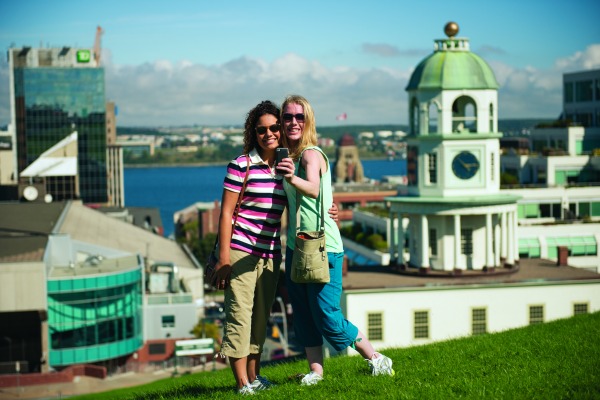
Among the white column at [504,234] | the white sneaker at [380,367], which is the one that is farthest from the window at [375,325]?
the white sneaker at [380,367]

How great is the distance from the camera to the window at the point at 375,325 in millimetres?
38688

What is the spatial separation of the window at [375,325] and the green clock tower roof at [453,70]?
9889 millimetres

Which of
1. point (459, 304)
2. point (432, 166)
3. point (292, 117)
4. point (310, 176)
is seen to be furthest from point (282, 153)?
point (432, 166)

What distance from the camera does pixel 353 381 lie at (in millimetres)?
12367

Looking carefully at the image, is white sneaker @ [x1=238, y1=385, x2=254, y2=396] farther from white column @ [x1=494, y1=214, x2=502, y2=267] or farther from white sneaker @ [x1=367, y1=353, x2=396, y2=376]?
white column @ [x1=494, y1=214, x2=502, y2=267]

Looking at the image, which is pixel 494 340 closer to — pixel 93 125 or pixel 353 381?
pixel 353 381

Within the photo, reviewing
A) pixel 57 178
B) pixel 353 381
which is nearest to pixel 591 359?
A: pixel 353 381

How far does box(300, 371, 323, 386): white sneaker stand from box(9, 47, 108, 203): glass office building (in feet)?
517

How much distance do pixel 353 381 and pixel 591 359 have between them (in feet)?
9.49

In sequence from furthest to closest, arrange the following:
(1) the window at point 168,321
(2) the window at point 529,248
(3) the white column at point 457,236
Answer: (1) the window at point 168,321, (2) the window at point 529,248, (3) the white column at point 457,236

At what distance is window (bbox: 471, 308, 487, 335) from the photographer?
39.7m

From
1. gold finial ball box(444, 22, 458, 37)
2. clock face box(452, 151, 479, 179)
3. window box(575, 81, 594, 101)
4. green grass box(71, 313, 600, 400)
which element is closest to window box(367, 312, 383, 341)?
clock face box(452, 151, 479, 179)

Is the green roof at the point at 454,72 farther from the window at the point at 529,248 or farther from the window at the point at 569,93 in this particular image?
the window at the point at 569,93

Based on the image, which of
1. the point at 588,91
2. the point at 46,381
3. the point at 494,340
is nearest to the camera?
the point at 494,340
